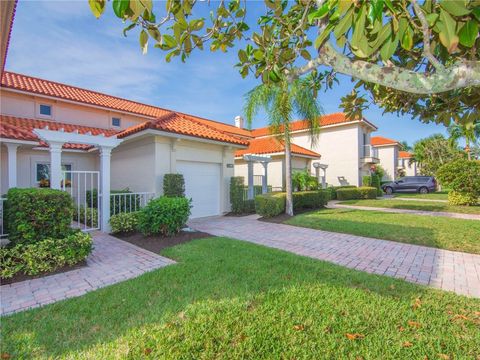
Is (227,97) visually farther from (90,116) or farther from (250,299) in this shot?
(250,299)

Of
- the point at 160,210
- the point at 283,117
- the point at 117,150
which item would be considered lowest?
the point at 160,210

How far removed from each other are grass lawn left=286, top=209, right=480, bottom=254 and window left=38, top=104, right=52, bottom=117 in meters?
14.8

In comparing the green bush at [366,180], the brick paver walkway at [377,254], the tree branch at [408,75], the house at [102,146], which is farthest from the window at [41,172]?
the green bush at [366,180]

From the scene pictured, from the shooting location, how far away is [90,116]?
610 inches

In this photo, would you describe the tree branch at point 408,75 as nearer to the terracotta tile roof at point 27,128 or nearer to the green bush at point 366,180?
the terracotta tile roof at point 27,128

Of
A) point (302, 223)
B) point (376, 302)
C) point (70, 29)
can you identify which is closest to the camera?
point (376, 302)

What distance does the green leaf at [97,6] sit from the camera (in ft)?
6.51

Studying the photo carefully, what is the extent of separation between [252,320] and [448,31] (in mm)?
3505

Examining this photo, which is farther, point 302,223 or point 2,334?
point 302,223

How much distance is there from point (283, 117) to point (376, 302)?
30.0 feet

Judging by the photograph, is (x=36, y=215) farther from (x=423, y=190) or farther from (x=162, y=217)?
(x=423, y=190)

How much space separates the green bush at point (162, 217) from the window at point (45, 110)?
38.1ft

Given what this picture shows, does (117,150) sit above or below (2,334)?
above

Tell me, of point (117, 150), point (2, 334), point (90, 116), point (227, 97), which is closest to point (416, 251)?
point (2, 334)
